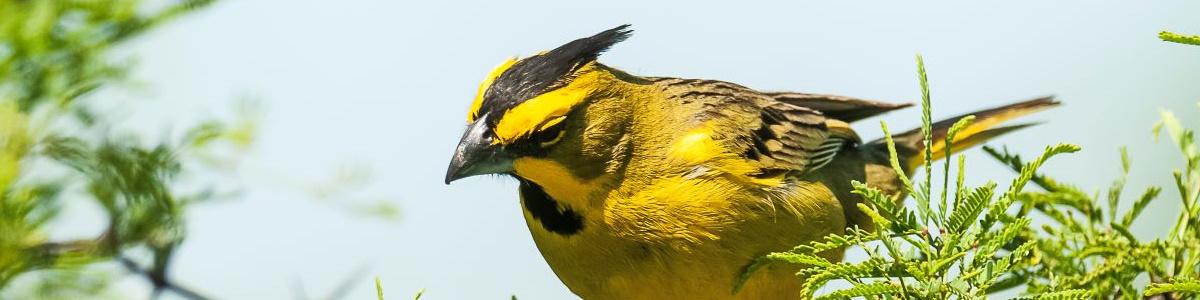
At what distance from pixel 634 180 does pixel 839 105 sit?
1.12 metres

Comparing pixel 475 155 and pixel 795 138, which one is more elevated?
pixel 475 155

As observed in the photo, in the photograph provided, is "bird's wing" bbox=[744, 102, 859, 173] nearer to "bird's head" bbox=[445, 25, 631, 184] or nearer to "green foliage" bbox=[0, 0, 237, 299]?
"bird's head" bbox=[445, 25, 631, 184]

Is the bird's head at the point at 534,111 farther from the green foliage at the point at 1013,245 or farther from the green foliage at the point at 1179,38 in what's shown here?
the green foliage at the point at 1179,38

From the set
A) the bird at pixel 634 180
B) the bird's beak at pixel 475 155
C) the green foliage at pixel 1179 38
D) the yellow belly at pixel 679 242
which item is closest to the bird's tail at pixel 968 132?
the bird at pixel 634 180

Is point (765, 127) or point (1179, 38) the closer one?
point (1179, 38)

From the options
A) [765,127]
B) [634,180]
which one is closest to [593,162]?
[634,180]

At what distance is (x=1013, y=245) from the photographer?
2.80 m

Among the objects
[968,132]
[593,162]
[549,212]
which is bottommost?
[968,132]

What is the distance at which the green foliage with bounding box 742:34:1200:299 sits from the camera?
2162mm

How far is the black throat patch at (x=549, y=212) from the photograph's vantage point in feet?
10.3

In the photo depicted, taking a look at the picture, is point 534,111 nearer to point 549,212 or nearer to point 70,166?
point 549,212

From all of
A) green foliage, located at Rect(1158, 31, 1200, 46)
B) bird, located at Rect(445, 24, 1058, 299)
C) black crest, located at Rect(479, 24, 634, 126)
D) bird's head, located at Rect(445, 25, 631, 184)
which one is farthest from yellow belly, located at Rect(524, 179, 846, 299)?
green foliage, located at Rect(1158, 31, 1200, 46)

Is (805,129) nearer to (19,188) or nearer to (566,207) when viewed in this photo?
(566,207)

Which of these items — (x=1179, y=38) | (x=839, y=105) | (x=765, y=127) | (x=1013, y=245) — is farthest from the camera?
(x=839, y=105)
